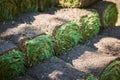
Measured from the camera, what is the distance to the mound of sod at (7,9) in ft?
14.1

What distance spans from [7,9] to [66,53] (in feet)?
4.20

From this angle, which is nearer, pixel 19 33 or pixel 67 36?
pixel 19 33

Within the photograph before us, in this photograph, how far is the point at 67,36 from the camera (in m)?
4.40

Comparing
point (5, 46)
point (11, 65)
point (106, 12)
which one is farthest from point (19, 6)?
A: point (106, 12)

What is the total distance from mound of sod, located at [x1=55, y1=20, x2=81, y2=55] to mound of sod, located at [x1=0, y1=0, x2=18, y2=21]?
879mm

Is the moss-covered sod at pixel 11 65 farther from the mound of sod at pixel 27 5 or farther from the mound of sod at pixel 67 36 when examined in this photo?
the mound of sod at pixel 27 5

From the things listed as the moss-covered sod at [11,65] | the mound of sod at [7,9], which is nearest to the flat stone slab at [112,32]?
the mound of sod at [7,9]

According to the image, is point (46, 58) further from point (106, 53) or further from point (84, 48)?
point (106, 53)

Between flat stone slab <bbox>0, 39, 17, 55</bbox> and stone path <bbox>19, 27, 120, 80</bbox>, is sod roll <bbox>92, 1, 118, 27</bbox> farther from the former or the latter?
flat stone slab <bbox>0, 39, 17, 55</bbox>

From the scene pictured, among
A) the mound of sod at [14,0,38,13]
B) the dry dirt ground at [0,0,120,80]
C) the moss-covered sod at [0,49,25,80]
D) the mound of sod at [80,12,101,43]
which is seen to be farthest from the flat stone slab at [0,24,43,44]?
the mound of sod at [80,12,101,43]

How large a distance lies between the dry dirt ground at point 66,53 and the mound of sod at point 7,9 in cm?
13

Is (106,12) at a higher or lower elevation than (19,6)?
lower

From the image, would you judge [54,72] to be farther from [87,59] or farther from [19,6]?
[19,6]

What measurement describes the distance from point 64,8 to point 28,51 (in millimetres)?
1775
